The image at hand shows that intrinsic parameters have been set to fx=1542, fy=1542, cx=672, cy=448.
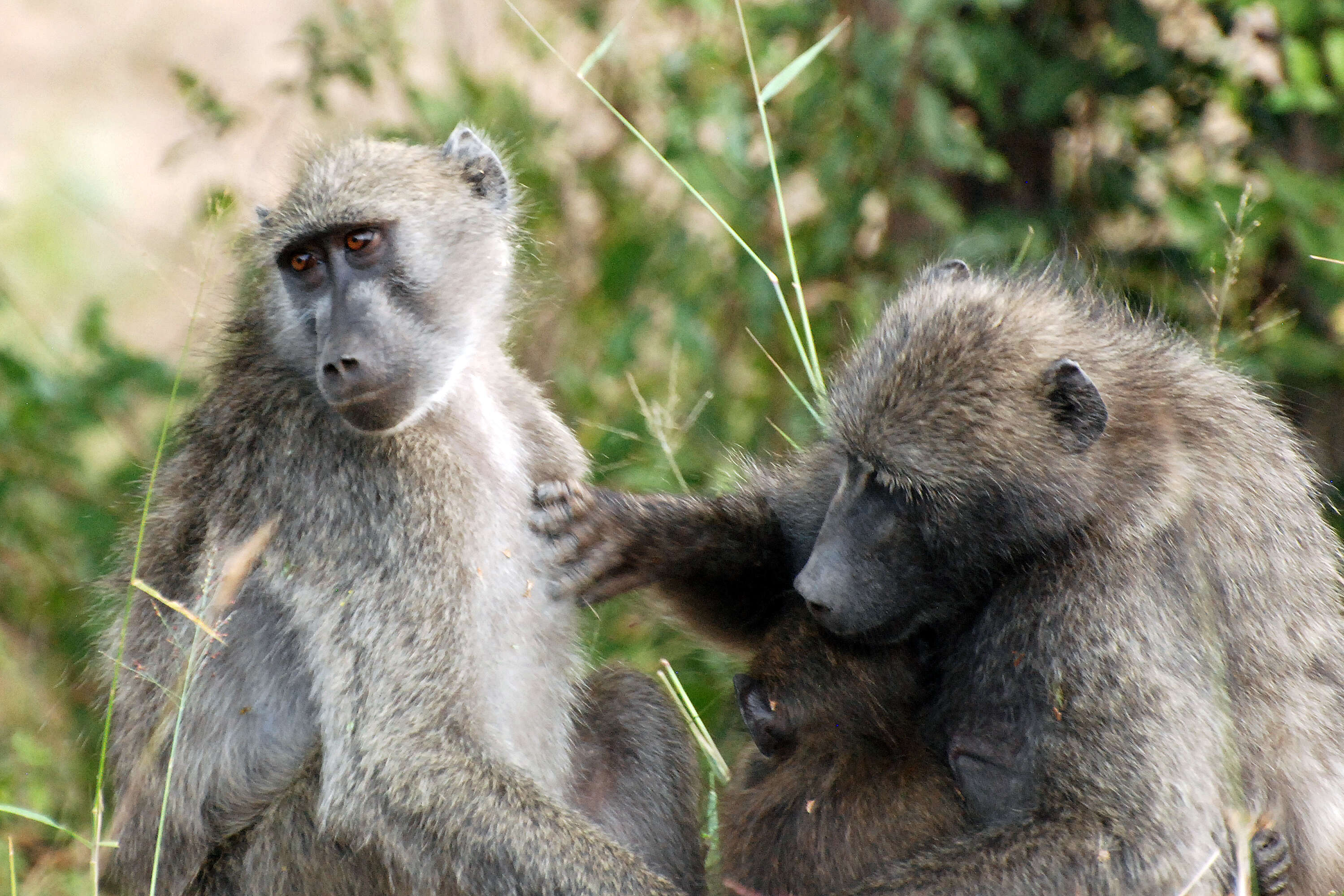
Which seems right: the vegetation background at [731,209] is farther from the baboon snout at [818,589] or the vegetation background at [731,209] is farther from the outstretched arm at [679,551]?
the baboon snout at [818,589]

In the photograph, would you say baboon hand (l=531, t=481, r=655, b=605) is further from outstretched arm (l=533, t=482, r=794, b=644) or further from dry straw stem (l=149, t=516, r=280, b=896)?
dry straw stem (l=149, t=516, r=280, b=896)

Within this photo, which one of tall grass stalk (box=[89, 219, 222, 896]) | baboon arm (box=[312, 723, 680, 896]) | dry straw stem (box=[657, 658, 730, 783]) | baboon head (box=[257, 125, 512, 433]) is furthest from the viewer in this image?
dry straw stem (box=[657, 658, 730, 783])

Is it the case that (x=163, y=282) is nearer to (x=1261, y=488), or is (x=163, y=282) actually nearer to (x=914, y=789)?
(x=914, y=789)

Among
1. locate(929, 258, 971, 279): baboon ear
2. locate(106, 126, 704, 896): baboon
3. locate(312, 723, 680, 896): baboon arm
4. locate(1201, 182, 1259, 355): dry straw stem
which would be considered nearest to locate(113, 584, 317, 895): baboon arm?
locate(106, 126, 704, 896): baboon

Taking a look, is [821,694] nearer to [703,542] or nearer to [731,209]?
[703,542]

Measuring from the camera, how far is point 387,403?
3201mm

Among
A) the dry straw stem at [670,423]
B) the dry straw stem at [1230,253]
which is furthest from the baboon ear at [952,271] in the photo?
the dry straw stem at [670,423]

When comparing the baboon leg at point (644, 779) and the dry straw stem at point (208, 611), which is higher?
the dry straw stem at point (208, 611)

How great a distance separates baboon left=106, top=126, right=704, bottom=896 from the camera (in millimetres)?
3096

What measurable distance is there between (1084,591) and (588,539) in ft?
3.61

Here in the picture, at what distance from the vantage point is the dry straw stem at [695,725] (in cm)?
384

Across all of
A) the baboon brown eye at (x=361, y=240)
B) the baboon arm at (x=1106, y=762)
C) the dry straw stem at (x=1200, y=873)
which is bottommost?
the dry straw stem at (x=1200, y=873)

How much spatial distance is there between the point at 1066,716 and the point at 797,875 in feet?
1.98

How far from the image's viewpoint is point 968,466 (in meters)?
2.99
